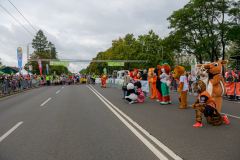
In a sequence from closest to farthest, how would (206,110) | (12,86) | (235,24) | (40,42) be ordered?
(206,110) < (12,86) < (235,24) < (40,42)

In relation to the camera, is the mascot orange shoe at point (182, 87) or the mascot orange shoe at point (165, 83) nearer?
the mascot orange shoe at point (182, 87)

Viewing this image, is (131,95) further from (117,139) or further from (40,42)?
(40,42)

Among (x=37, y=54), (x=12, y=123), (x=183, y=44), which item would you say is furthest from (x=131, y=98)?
(x=37, y=54)

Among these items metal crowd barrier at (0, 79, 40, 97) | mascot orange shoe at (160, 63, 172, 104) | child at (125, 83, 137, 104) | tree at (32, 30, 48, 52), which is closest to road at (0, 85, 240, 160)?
mascot orange shoe at (160, 63, 172, 104)

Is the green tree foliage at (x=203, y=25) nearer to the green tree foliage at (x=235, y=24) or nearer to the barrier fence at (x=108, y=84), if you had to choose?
the green tree foliage at (x=235, y=24)

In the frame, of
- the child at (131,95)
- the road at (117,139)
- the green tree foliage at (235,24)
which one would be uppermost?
the green tree foliage at (235,24)

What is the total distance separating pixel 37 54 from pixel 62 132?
213 ft

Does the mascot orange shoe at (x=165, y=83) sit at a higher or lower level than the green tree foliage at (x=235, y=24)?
lower

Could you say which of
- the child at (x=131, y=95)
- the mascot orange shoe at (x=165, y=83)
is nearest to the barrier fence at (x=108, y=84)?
Answer: the child at (x=131, y=95)

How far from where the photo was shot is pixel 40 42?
73.1m

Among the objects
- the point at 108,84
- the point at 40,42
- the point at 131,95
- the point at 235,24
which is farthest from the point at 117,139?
Result: the point at 40,42

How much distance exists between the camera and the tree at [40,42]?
7250 cm

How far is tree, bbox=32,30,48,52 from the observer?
72500 millimetres

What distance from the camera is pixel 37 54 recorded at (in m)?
63.8
